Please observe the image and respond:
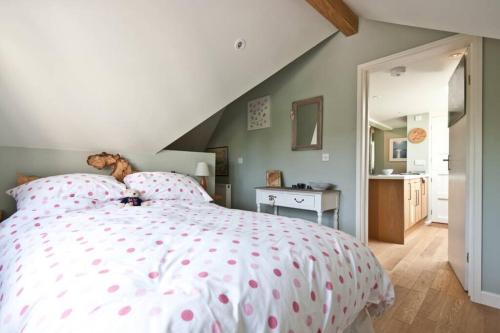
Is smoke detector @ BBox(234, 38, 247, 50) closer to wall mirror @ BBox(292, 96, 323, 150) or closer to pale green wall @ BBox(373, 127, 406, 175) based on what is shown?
wall mirror @ BBox(292, 96, 323, 150)

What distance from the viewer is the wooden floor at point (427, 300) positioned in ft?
5.11

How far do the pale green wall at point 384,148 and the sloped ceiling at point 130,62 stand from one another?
411 cm

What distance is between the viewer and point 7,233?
1.38m

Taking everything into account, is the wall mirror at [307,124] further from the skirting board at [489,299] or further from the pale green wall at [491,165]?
the skirting board at [489,299]

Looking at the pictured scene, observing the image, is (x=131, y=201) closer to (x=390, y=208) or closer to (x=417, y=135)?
(x=390, y=208)

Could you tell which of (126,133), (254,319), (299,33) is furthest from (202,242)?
Result: (299,33)

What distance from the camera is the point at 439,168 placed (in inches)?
181

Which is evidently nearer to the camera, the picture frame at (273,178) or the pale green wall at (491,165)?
the pale green wall at (491,165)

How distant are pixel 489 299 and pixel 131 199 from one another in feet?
8.84

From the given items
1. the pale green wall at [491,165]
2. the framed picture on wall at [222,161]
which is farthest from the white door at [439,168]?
the framed picture on wall at [222,161]

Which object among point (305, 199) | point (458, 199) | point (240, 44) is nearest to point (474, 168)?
point (458, 199)

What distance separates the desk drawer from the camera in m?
2.54

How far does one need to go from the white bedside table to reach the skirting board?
117 cm

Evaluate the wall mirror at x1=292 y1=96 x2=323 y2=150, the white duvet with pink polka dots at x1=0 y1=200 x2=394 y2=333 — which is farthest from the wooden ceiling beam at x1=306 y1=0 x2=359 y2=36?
the white duvet with pink polka dots at x1=0 y1=200 x2=394 y2=333
